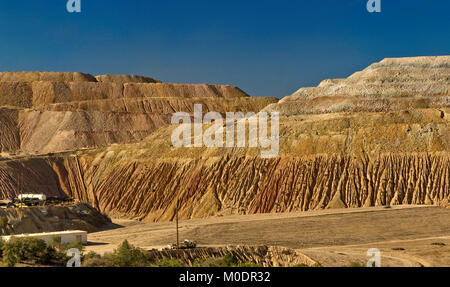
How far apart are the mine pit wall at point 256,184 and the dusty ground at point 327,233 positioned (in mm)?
4806

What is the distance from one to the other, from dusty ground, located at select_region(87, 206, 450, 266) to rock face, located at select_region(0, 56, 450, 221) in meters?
5.67

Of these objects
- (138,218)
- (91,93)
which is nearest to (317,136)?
(138,218)

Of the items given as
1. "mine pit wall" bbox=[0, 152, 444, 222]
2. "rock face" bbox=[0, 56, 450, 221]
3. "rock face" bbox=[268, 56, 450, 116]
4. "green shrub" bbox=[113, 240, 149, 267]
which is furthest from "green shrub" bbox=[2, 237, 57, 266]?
"rock face" bbox=[268, 56, 450, 116]

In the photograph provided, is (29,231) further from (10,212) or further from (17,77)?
(17,77)

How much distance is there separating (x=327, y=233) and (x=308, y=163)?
17.9 m

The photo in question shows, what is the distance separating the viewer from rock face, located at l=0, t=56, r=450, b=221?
2800 inches

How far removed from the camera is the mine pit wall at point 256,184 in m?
70.0

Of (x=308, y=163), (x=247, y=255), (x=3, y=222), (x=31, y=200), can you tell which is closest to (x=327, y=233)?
(x=247, y=255)

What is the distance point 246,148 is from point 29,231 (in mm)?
28873

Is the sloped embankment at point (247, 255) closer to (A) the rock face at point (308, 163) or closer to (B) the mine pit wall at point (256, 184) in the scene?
(B) the mine pit wall at point (256, 184)

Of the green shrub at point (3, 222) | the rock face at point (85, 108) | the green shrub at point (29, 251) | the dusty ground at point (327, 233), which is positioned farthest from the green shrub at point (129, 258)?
the rock face at point (85, 108)

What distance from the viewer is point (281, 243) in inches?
2115

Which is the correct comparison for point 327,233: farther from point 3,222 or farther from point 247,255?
point 3,222

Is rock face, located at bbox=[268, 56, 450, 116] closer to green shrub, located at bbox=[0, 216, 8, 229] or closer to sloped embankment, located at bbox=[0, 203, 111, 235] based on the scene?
sloped embankment, located at bbox=[0, 203, 111, 235]
